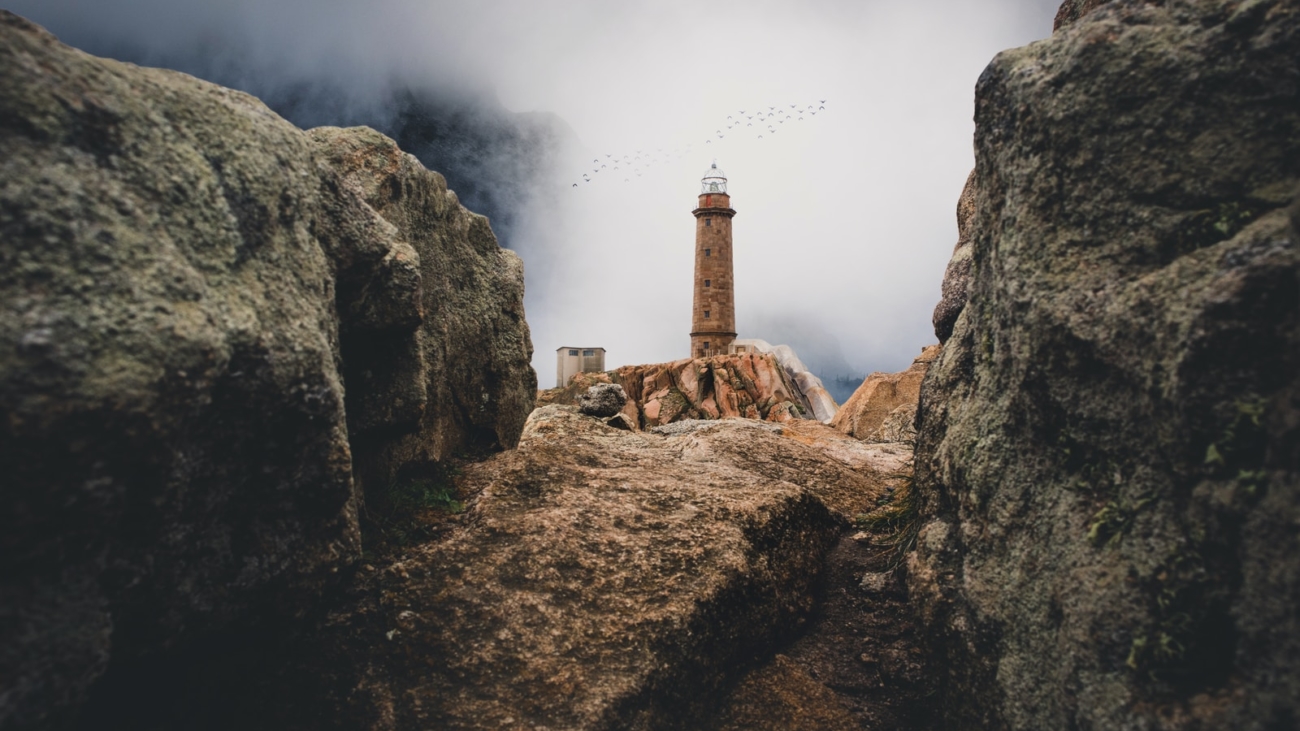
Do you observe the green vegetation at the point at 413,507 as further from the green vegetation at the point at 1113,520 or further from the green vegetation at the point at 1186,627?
the green vegetation at the point at 1186,627

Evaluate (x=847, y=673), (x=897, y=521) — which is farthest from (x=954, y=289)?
(x=847, y=673)

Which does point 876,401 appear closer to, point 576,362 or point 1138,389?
point 1138,389

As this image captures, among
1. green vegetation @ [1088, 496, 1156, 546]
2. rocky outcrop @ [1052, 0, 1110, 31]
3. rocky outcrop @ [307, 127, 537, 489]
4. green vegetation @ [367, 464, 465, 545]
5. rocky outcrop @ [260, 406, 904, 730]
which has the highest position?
rocky outcrop @ [1052, 0, 1110, 31]

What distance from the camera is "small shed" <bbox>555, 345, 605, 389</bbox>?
65.5 meters

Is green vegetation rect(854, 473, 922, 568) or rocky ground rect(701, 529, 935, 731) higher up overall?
green vegetation rect(854, 473, 922, 568)

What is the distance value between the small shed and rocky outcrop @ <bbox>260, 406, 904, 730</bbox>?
5778 centimetres

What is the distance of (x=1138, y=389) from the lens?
3904mm

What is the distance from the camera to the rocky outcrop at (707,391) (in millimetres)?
53031

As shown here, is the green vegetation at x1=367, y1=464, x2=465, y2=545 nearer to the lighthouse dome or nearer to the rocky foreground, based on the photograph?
the rocky foreground

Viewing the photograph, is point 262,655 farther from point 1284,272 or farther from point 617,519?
point 1284,272

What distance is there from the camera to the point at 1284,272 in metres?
3.21

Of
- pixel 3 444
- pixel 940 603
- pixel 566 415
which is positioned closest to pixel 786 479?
pixel 566 415

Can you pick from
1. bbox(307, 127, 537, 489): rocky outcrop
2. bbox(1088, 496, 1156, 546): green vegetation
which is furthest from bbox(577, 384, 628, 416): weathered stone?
bbox(1088, 496, 1156, 546): green vegetation

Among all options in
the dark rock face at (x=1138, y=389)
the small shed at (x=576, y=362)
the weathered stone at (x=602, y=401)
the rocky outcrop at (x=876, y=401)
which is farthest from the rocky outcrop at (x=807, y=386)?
the dark rock face at (x=1138, y=389)
